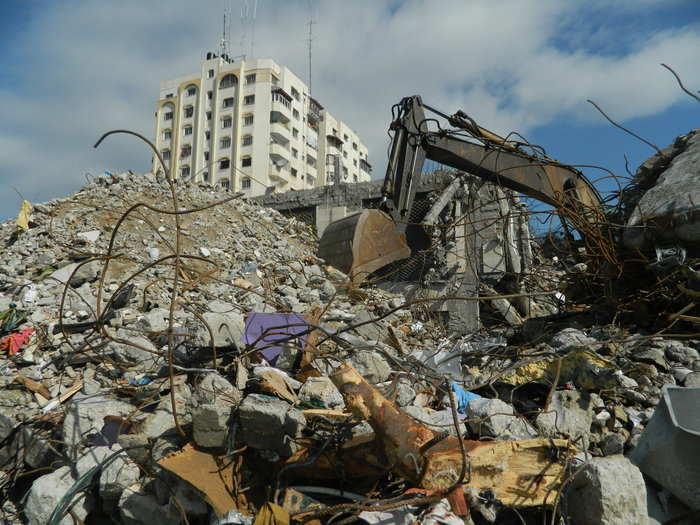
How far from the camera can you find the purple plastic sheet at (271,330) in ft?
8.60

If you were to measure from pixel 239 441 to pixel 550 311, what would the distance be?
6.39 m

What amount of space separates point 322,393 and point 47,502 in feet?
4.16

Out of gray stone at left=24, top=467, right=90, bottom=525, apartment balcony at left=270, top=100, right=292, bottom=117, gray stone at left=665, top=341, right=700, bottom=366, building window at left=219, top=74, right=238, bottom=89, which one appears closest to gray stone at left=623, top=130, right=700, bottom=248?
gray stone at left=665, top=341, right=700, bottom=366

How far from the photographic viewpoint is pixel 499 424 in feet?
6.65

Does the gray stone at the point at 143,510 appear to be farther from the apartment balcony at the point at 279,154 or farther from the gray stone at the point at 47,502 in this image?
the apartment balcony at the point at 279,154

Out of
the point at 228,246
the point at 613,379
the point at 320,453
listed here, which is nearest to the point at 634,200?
the point at 613,379

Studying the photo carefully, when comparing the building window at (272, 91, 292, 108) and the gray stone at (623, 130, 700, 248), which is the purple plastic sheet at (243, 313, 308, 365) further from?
the building window at (272, 91, 292, 108)

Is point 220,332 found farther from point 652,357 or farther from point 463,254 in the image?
point 463,254

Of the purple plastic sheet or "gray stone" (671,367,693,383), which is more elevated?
the purple plastic sheet

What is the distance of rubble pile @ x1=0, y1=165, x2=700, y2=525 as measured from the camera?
161cm

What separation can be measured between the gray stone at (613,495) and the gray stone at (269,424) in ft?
3.47

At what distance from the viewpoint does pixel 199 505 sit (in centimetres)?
174

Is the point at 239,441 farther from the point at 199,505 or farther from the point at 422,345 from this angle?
the point at 422,345

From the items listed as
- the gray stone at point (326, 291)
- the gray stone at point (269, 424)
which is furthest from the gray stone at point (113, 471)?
the gray stone at point (326, 291)
